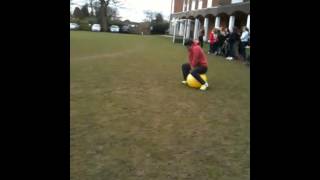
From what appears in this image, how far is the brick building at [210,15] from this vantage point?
32.7 m

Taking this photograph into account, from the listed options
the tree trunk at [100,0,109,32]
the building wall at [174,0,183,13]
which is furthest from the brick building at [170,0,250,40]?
the tree trunk at [100,0,109,32]

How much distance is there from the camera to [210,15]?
134ft

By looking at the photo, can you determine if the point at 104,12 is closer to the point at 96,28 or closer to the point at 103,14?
the point at 103,14

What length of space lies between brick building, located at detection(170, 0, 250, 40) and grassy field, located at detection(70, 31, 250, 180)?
1644cm

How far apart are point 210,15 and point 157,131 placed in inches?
1426

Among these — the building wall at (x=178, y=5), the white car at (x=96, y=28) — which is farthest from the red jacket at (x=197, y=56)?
the white car at (x=96, y=28)

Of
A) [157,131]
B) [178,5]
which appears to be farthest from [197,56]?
[178,5]

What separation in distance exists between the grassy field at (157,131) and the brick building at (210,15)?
647 inches

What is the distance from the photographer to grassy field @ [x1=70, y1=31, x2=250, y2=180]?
4789mm
